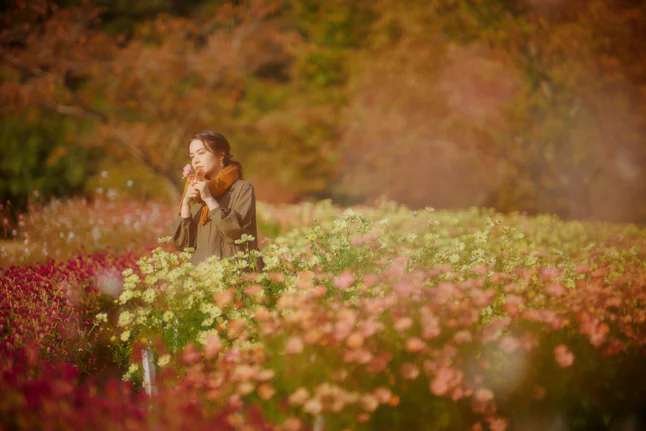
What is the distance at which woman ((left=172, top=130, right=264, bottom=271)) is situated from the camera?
4.43 metres

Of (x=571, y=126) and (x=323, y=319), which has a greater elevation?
(x=571, y=126)

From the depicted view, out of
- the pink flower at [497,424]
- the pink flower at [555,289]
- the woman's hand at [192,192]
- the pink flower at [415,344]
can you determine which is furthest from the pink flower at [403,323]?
the woman's hand at [192,192]

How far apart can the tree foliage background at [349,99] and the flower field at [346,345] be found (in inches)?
283

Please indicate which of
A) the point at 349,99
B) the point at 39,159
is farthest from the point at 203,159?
the point at 39,159

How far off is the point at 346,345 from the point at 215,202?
1.57 m

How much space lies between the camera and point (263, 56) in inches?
607

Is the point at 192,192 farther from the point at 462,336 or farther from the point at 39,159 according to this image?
the point at 39,159

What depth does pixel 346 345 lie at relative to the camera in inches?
130

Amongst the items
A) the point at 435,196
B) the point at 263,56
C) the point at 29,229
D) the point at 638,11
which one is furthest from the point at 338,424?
the point at 263,56

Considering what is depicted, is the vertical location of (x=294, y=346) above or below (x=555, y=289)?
below

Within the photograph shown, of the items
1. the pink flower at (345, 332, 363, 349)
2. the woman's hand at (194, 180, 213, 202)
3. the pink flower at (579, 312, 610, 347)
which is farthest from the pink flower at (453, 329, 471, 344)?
the woman's hand at (194, 180, 213, 202)

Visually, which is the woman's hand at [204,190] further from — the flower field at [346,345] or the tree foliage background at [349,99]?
the tree foliage background at [349,99]

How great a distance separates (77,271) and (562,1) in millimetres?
9078

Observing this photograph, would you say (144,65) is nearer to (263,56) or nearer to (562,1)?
(263,56)
